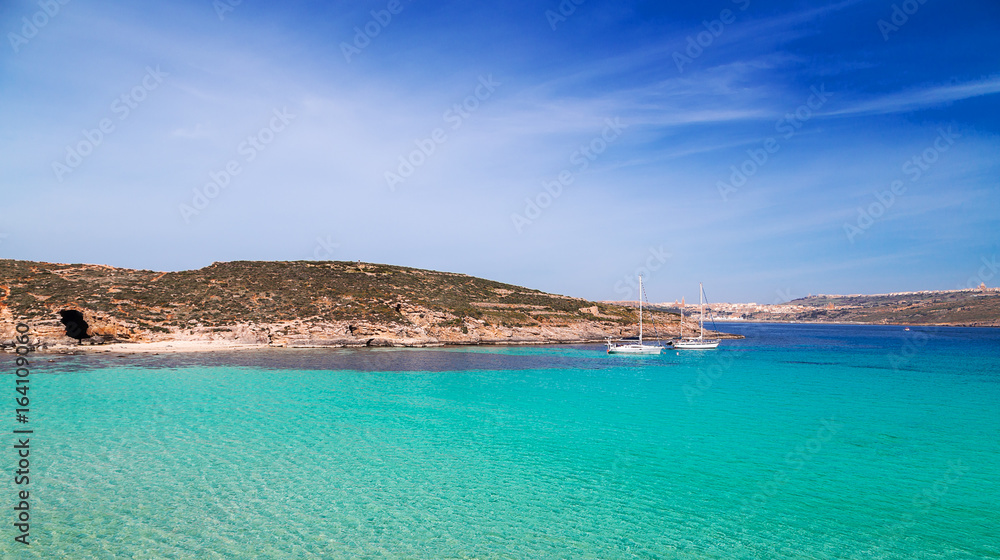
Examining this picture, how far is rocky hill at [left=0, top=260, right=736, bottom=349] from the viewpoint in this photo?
181ft

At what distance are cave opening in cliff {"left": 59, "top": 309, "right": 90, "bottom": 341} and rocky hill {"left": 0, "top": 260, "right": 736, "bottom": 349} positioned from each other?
119 mm

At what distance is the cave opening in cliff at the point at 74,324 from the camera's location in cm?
5391

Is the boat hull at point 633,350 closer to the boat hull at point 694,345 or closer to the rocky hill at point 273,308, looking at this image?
the boat hull at point 694,345

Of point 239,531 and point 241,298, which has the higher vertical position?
point 241,298

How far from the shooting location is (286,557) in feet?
31.6

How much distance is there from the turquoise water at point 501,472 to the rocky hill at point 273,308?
2888 centimetres

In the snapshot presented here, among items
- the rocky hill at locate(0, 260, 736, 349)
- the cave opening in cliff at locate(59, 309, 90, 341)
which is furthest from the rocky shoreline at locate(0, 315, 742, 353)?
the cave opening in cliff at locate(59, 309, 90, 341)

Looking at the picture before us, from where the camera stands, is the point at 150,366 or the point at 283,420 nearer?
the point at 283,420

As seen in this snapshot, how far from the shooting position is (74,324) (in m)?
55.4

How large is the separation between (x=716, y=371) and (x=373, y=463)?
3678 centimetres

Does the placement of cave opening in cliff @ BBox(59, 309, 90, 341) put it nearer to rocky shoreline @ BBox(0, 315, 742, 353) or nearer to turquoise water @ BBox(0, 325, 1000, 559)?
rocky shoreline @ BBox(0, 315, 742, 353)

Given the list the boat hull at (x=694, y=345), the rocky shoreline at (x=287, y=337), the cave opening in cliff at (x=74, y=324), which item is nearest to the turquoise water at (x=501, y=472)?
the rocky shoreline at (x=287, y=337)

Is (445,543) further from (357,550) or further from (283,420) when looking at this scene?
(283,420)

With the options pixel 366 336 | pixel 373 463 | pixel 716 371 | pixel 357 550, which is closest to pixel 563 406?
pixel 373 463
